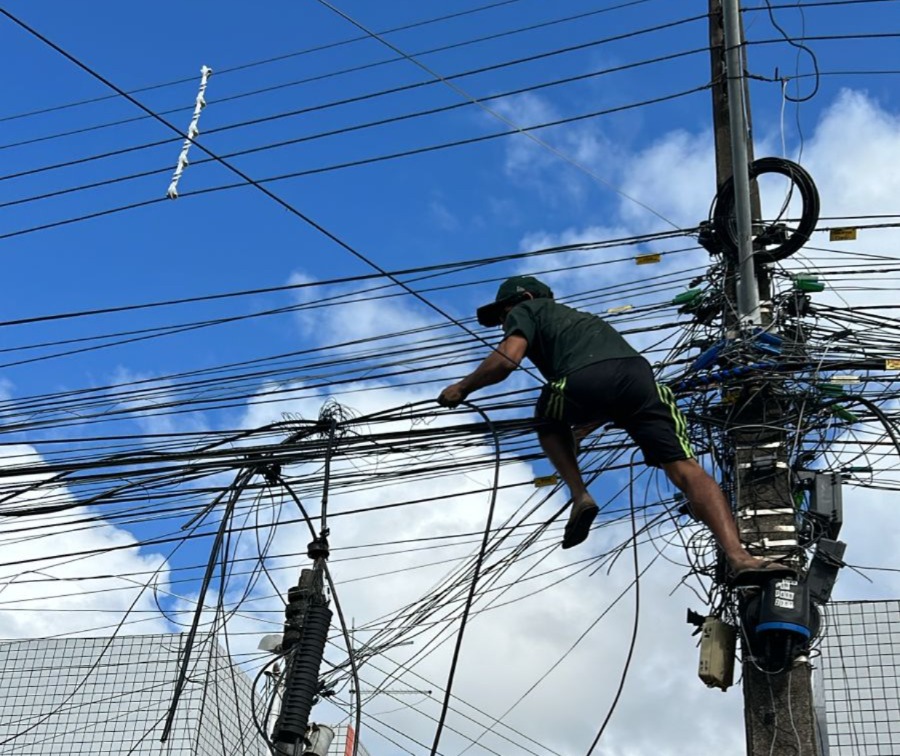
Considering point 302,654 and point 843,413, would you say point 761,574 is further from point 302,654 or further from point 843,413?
point 302,654

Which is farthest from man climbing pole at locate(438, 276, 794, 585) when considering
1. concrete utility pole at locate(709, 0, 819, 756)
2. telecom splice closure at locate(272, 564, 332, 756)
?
telecom splice closure at locate(272, 564, 332, 756)

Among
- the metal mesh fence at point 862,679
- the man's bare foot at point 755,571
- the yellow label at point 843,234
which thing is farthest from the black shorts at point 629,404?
the metal mesh fence at point 862,679

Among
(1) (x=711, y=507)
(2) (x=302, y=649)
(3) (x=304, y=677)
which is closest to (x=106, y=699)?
(2) (x=302, y=649)

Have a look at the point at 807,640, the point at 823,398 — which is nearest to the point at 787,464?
the point at 823,398

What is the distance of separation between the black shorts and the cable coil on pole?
201 centimetres

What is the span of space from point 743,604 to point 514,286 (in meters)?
2.03

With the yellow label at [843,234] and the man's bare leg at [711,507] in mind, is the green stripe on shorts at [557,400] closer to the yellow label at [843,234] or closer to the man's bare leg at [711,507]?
the man's bare leg at [711,507]

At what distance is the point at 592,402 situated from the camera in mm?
6219

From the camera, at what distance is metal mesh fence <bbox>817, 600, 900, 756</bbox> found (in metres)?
12.4

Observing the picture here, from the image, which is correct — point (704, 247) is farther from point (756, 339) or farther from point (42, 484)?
point (42, 484)

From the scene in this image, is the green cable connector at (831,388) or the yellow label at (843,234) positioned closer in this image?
the green cable connector at (831,388)

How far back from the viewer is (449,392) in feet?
20.8

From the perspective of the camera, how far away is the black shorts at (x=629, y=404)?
6188 millimetres

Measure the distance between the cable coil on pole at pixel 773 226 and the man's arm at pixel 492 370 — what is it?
2287mm
